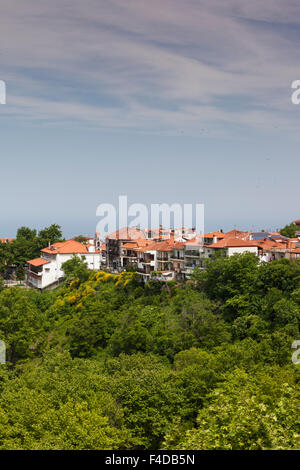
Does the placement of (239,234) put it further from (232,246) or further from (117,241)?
(117,241)

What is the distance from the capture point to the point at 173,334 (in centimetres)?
3628

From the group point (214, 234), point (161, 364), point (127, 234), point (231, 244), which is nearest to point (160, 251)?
point (214, 234)

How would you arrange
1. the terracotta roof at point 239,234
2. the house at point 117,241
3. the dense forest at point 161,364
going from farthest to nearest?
the house at point 117,241 → the terracotta roof at point 239,234 → the dense forest at point 161,364

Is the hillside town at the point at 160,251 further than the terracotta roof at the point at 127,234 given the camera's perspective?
No

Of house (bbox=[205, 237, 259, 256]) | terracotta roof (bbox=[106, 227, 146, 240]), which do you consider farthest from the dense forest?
terracotta roof (bbox=[106, 227, 146, 240])

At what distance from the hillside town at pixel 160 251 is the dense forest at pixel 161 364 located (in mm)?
2763

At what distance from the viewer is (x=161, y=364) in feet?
98.2

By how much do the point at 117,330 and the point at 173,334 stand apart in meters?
6.13

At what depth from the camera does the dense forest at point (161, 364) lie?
16.7m

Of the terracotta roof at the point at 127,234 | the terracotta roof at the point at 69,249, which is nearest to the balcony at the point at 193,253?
the terracotta roof at the point at 127,234

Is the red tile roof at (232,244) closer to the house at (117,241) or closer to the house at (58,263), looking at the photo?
the house at (117,241)

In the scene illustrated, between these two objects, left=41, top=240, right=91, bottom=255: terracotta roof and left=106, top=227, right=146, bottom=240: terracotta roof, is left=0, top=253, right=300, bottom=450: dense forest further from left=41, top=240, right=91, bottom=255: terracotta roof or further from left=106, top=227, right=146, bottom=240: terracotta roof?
left=41, top=240, right=91, bottom=255: terracotta roof

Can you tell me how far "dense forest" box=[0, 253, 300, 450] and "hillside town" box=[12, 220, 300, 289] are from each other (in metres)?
2.76
